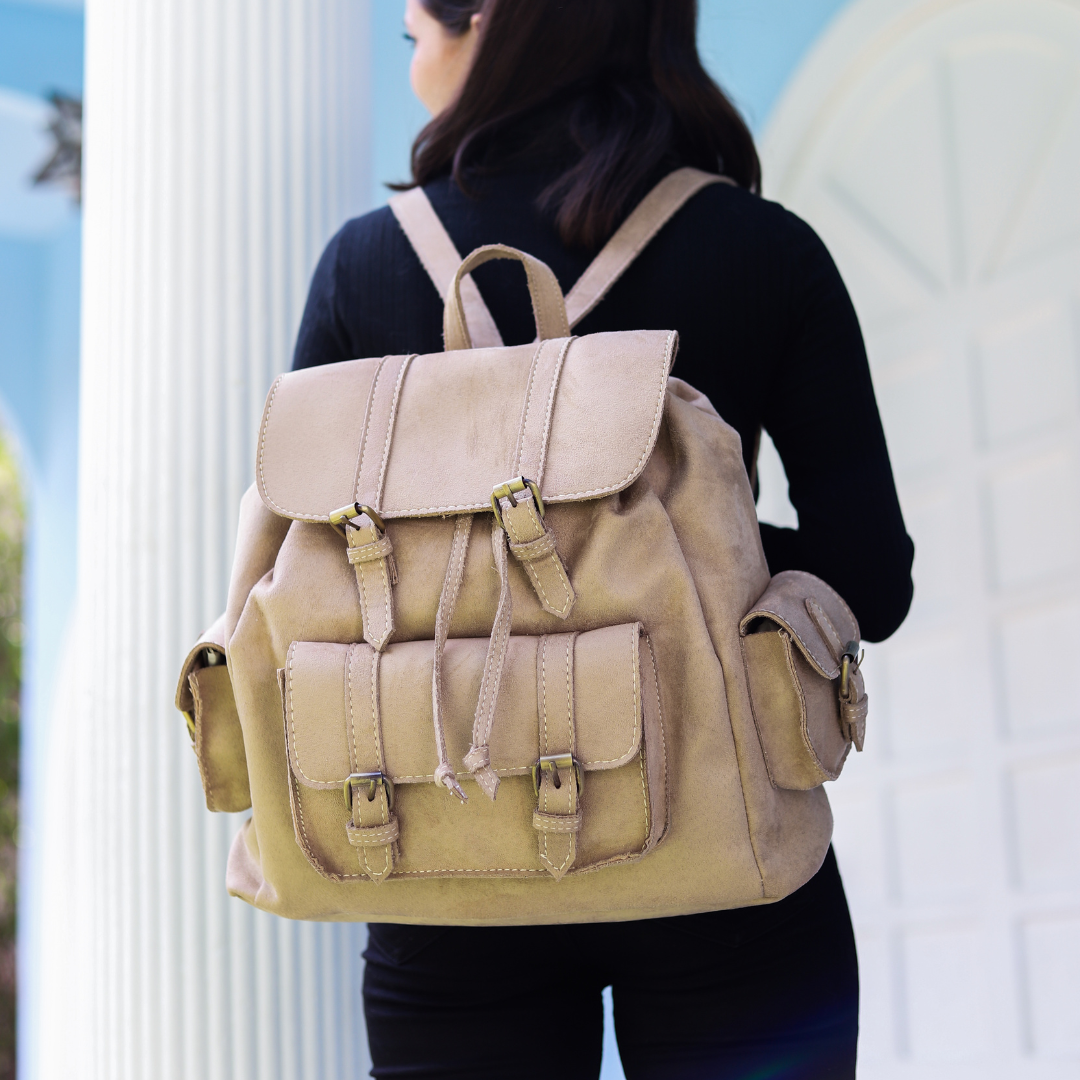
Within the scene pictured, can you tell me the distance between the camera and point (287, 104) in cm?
137

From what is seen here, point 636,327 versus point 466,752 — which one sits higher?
point 636,327

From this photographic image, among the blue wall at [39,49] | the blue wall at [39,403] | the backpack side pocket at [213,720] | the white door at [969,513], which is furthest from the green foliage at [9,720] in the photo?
the backpack side pocket at [213,720]

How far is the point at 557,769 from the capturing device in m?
0.72

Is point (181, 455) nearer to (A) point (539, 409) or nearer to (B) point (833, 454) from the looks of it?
(A) point (539, 409)

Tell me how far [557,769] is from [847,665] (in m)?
0.23

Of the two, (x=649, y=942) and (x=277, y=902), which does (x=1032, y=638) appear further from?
(x=277, y=902)

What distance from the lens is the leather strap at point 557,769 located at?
2.34ft

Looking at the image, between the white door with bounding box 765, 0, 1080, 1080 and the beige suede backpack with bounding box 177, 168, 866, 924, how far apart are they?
1286 mm

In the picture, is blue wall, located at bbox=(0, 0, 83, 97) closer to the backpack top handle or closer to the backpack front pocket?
the backpack top handle

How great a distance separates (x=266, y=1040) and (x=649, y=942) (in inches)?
23.1

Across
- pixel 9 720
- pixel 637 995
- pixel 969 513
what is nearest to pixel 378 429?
pixel 637 995

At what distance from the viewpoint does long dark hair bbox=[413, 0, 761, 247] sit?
928 mm

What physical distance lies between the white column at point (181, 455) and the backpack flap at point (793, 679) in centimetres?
68

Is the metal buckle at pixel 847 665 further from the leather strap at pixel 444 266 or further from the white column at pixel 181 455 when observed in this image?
the white column at pixel 181 455
